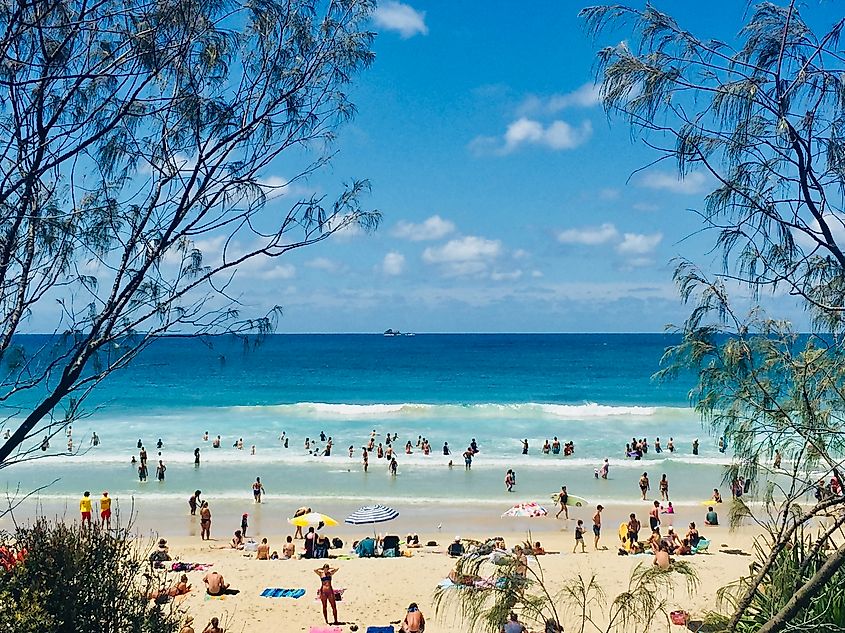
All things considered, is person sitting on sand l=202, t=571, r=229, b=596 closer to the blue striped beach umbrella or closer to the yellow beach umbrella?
the yellow beach umbrella

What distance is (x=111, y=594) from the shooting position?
619 centimetres

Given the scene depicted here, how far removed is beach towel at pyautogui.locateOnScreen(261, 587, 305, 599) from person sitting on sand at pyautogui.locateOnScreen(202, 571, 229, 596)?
742 millimetres

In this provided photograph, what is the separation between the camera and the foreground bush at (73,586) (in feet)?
18.6

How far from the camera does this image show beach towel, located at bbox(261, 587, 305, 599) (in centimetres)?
→ 1373

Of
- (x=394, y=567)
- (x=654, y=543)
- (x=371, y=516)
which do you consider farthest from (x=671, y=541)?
(x=371, y=516)

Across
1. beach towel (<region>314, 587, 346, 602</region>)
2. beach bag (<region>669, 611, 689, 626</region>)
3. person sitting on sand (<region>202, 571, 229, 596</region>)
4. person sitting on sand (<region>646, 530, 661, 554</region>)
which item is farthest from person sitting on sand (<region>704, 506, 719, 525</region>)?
person sitting on sand (<region>202, 571, 229, 596</region>)

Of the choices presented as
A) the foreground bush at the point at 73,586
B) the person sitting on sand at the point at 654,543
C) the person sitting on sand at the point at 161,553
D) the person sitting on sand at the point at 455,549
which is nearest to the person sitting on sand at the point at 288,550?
the person sitting on sand at the point at 161,553

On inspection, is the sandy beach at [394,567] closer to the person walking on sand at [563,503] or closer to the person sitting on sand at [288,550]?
the person walking on sand at [563,503]

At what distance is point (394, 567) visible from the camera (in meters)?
15.5

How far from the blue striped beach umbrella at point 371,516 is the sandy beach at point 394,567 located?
1.44 ft

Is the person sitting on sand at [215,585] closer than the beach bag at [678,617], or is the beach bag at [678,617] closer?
the beach bag at [678,617]

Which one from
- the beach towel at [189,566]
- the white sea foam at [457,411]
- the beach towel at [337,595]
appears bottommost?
the beach towel at [337,595]

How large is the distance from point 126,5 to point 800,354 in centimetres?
572

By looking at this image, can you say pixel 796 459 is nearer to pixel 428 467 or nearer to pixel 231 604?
pixel 231 604
